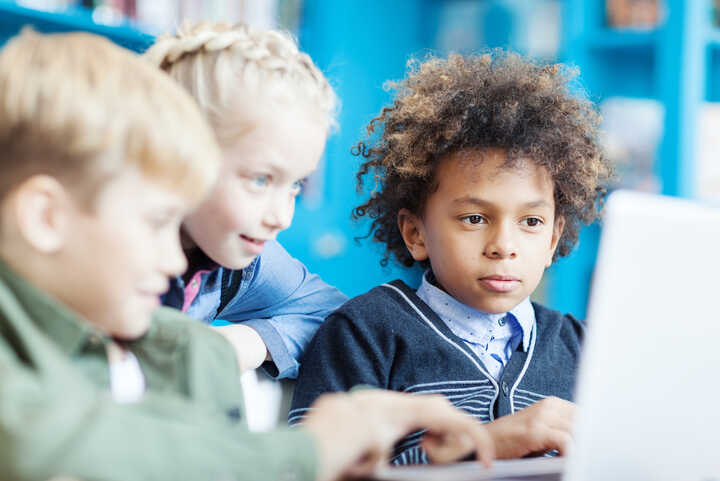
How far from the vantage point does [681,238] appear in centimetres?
61

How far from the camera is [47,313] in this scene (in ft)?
2.09

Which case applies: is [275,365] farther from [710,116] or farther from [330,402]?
[710,116]

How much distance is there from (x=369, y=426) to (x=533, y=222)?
0.60 m

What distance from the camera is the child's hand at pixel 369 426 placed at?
2.08 ft

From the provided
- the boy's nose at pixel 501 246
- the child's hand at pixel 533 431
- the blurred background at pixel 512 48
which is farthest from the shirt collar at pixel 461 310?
Result: the blurred background at pixel 512 48

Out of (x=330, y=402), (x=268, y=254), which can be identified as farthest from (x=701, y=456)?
(x=268, y=254)

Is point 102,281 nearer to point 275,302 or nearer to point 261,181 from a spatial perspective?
point 261,181

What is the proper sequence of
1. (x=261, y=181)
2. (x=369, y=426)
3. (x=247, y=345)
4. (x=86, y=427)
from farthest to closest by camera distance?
(x=247, y=345) < (x=261, y=181) < (x=369, y=426) < (x=86, y=427)

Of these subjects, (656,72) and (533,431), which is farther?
(656,72)

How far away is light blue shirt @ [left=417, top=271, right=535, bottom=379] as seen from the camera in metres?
1.19

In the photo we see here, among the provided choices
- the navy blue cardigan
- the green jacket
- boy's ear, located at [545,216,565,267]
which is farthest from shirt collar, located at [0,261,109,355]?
boy's ear, located at [545,216,565,267]

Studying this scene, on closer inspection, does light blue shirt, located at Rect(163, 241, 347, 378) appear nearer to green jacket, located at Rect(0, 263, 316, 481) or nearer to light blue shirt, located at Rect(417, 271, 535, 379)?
light blue shirt, located at Rect(417, 271, 535, 379)

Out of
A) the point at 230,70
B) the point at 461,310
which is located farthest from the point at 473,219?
the point at 230,70

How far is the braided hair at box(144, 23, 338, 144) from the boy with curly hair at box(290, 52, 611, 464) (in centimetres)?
26
